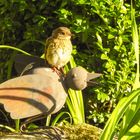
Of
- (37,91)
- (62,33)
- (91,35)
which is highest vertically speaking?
(62,33)

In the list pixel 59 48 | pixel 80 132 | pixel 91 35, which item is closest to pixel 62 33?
pixel 59 48

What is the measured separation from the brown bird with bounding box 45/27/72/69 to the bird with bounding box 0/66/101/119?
62mm

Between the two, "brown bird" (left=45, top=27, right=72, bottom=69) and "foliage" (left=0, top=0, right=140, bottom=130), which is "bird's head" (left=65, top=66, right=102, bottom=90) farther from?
"foliage" (left=0, top=0, right=140, bottom=130)

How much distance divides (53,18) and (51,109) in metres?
1.61

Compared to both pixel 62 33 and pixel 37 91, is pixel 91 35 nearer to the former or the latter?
pixel 62 33

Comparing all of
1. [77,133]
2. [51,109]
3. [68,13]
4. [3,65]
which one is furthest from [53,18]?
[51,109]

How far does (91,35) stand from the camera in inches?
156

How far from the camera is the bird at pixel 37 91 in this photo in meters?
2.60

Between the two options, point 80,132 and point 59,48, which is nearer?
point 59,48

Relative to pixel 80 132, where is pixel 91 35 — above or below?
above

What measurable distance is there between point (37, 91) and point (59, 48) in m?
0.28

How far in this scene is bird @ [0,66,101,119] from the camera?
2604 millimetres

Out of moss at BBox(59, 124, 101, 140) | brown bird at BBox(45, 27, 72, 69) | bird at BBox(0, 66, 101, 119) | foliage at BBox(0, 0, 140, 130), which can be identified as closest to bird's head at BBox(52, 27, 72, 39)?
brown bird at BBox(45, 27, 72, 69)

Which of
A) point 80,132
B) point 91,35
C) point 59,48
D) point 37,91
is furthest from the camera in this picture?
point 91,35
